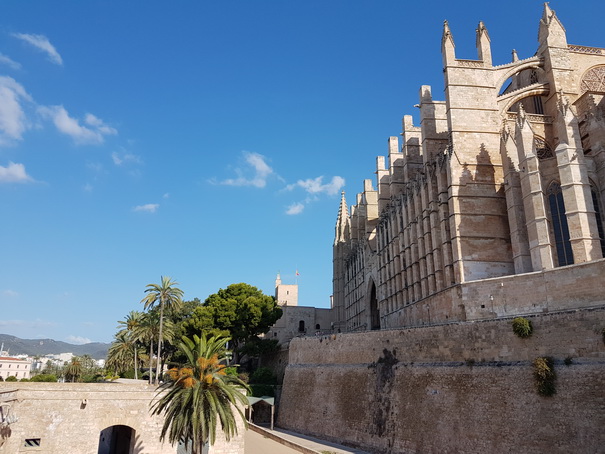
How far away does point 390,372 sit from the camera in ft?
77.1

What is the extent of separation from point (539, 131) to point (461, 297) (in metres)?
11.4

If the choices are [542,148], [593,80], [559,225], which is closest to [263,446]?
[559,225]

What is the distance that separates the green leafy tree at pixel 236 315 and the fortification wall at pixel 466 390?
55.6 ft

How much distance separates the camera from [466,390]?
18.8 m

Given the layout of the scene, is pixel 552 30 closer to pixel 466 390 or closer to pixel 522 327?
pixel 522 327

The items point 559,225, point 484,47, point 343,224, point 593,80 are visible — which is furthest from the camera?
point 343,224

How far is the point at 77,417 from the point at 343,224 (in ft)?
149

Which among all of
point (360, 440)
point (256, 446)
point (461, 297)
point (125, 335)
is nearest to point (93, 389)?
point (256, 446)

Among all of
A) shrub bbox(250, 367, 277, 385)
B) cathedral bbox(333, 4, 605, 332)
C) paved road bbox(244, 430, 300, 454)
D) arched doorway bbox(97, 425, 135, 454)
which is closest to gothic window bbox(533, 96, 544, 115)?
cathedral bbox(333, 4, 605, 332)

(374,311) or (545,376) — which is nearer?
(545,376)

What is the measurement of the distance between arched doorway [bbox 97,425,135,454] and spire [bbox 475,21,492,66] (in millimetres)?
28557

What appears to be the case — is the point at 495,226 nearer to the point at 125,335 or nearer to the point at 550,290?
the point at 550,290

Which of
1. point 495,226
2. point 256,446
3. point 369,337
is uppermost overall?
point 495,226

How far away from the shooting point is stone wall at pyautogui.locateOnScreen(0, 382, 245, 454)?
17844 millimetres
